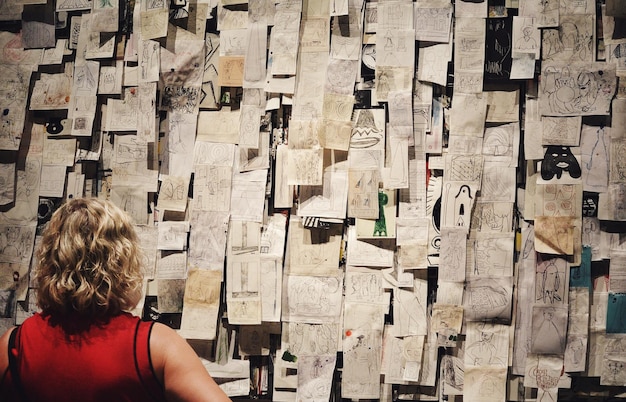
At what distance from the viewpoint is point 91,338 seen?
1.33 meters

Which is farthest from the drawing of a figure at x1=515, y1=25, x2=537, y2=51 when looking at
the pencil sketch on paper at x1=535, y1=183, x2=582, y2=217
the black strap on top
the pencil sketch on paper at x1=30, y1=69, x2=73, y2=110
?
the black strap on top

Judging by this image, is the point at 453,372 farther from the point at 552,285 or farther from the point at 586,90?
the point at 586,90

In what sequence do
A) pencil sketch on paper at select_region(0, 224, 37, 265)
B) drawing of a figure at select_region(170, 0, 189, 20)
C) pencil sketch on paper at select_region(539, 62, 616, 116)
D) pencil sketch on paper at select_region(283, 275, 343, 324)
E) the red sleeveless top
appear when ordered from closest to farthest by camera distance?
the red sleeveless top
pencil sketch on paper at select_region(539, 62, 616, 116)
pencil sketch on paper at select_region(283, 275, 343, 324)
drawing of a figure at select_region(170, 0, 189, 20)
pencil sketch on paper at select_region(0, 224, 37, 265)

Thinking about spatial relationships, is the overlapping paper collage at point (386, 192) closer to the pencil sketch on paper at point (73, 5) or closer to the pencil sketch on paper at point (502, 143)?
the pencil sketch on paper at point (502, 143)

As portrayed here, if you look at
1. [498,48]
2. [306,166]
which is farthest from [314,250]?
[498,48]

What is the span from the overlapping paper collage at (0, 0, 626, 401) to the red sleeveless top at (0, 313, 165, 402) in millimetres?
1045

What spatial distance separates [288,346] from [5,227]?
3.94 feet

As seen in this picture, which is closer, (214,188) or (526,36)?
(526,36)

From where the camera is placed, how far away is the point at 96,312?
1351 millimetres

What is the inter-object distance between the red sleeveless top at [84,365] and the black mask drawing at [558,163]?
1494mm

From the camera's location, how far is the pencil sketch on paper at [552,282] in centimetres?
224

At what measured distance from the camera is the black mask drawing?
226cm

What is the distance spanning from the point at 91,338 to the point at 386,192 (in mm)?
1254

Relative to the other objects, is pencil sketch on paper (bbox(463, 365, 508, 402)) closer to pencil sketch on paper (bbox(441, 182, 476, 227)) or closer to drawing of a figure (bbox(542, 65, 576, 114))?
pencil sketch on paper (bbox(441, 182, 476, 227))
